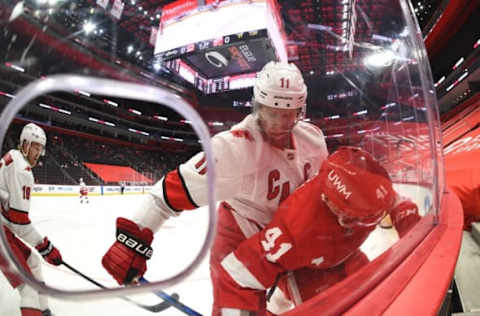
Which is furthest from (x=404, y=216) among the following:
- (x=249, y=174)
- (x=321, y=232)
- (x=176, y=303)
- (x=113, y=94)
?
(x=113, y=94)

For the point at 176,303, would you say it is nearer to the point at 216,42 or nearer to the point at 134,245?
the point at 134,245

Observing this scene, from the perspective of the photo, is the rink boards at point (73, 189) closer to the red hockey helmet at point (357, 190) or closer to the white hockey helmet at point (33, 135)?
the white hockey helmet at point (33, 135)

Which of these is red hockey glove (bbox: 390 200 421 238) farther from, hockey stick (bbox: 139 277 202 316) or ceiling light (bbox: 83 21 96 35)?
ceiling light (bbox: 83 21 96 35)

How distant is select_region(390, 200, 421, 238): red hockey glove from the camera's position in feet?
1.86

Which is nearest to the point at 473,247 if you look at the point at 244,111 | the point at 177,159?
the point at 244,111

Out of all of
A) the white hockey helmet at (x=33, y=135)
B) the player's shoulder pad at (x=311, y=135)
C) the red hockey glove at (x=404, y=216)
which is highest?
the player's shoulder pad at (x=311, y=135)

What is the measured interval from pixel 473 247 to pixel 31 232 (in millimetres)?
1593

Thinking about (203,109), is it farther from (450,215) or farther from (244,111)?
(450,215)

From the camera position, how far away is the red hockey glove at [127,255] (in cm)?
43

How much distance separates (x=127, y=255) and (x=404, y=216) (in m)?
0.53

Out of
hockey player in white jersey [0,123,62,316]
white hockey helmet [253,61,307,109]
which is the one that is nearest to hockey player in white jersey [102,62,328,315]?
white hockey helmet [253,61,307,109]

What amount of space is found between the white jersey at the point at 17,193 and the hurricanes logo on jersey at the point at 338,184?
16.2 inches

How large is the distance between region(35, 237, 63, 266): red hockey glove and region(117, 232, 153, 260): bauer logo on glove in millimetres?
92

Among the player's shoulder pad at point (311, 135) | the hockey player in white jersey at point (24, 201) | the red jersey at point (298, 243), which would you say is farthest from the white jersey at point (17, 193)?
the player's shoulder pad at point (311, 135)
